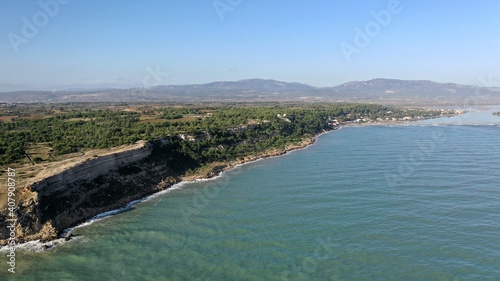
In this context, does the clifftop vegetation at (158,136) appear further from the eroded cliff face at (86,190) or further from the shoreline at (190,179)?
the eroded cliff face at (86,190)

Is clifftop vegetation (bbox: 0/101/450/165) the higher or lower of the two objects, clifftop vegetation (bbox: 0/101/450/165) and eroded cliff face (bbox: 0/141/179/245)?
the higher

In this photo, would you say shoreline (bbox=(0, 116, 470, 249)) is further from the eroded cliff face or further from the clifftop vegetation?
the clifftop vegetation

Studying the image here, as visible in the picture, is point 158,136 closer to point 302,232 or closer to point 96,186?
point 96,186

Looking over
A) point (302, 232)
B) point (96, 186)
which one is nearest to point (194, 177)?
point (96, 186)

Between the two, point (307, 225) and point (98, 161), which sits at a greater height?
point (98, 161)

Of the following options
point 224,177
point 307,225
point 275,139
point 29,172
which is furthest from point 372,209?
point 275,139

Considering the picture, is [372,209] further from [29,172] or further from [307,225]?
[29,172]

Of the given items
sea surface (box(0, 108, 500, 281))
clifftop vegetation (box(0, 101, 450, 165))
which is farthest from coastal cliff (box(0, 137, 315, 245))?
clifftop vegetation (box(0, 101, 450, 165))
